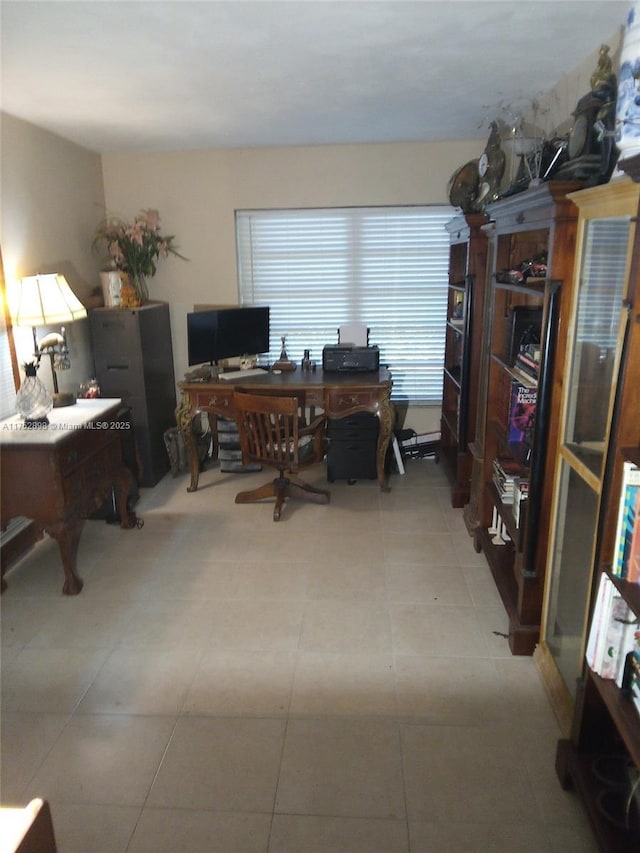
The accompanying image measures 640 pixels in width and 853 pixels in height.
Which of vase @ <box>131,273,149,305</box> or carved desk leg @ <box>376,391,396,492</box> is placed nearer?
carved desk leg @ <box>376,391,396,492</box>

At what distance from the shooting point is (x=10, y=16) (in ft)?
6.06

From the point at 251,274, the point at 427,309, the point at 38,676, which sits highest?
the point at 251,274

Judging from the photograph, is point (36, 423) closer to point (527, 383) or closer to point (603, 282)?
point (527, 383)

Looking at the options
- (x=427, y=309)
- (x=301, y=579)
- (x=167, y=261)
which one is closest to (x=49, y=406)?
(x=301, y=579)

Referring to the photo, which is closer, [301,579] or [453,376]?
[301,579]

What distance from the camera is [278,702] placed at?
205 cm

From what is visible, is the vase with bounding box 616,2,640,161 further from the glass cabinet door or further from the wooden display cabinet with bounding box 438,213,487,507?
the wooden display cabinet with bounding box 438,213,487,507

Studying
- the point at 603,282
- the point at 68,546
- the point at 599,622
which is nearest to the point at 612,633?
the point at 599,622

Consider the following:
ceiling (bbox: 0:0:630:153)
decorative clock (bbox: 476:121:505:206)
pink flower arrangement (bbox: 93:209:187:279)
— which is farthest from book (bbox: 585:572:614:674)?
pink flower arrangement (bbox: 93:209:187:279)

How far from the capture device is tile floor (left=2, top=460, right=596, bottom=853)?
162cm

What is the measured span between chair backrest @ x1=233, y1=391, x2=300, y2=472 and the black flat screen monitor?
2.44 feet

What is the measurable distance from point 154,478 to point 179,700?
2.15m

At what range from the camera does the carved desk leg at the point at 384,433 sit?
3729 mm

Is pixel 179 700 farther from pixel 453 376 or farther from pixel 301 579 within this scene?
pixel 453 376
